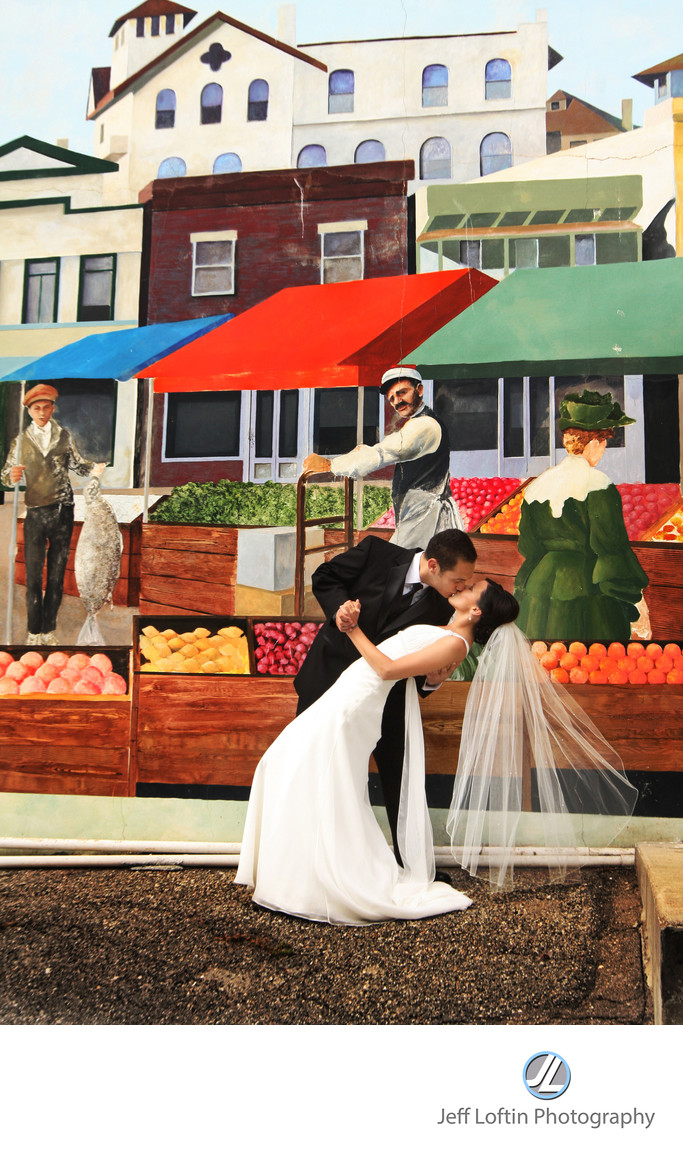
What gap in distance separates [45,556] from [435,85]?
336 cm

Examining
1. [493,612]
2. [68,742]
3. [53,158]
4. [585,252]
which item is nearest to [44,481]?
[68,742]

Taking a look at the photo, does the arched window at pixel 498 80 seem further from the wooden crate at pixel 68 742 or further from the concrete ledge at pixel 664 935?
the concrete ledge at pixel 664 935

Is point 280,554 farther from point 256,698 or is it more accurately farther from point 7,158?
point 7,158

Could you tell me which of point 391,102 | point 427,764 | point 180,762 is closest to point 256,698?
point 180,762

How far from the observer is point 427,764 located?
4461 millimetres

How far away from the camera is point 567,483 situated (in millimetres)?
4504

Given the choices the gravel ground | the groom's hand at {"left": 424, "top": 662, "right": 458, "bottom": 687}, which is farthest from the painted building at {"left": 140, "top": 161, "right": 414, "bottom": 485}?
the gravel ground

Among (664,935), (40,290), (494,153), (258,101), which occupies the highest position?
(258,101)

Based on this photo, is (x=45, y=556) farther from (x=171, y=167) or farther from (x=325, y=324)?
(x=171, y=167)

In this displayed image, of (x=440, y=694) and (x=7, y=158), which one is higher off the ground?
(x=7, y=158)

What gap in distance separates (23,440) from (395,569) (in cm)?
239

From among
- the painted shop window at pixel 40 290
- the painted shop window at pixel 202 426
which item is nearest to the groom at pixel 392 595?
the painted shop window at pixel 202 426

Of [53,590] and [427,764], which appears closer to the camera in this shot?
[427,764]

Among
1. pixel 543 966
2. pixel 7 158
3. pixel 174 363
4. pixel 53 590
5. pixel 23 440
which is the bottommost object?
pixel 543 966
